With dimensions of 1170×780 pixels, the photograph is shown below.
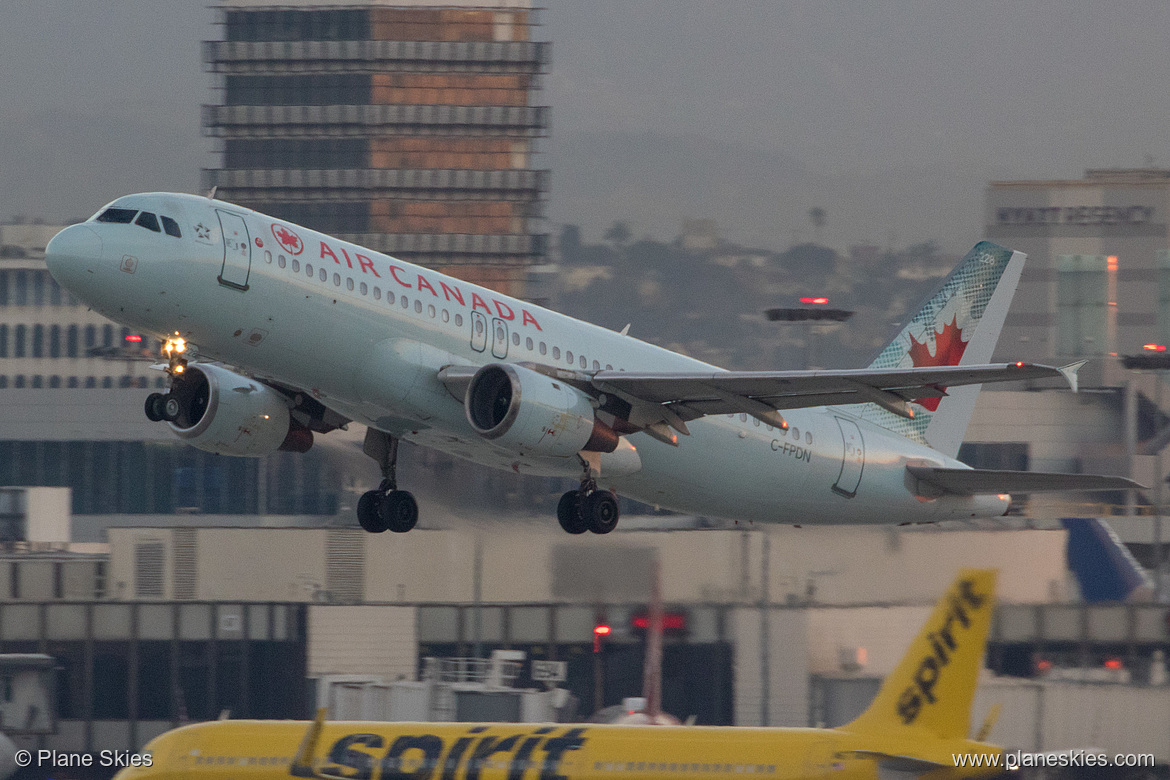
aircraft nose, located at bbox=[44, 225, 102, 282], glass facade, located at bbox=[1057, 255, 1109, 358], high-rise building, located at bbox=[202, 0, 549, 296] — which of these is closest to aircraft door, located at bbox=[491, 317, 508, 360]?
aircraft nose, located at bbox=[44, 225, 102, 282]

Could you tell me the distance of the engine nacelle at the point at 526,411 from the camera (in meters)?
28.5

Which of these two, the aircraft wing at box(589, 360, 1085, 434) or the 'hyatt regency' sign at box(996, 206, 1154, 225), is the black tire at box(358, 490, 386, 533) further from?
the 'hyatt regency' sign at box(996, 206, 1154, 225)

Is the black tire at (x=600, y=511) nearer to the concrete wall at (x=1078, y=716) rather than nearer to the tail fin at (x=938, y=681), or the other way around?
the tail fin at (x=938, y=681)

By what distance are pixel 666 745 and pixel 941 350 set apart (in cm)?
1433

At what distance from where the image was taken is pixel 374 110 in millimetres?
150750

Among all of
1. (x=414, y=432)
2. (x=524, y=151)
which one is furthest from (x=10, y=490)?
(x=524, y=151)

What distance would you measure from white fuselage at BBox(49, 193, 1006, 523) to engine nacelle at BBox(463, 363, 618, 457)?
1.87 ft

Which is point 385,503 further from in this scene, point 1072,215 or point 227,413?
point 1072,215

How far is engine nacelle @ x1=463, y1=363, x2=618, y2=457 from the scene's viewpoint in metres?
28.5

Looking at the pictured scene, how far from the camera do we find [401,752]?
Result: 28609 millimetres

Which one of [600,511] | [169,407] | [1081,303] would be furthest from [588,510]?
[1081,303]

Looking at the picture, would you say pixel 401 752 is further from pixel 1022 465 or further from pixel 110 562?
pixel 1022 465

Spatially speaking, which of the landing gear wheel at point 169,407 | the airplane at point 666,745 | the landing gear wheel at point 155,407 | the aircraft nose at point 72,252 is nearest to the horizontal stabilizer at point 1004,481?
the airplane at point 666,745

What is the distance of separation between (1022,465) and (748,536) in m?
51.4
